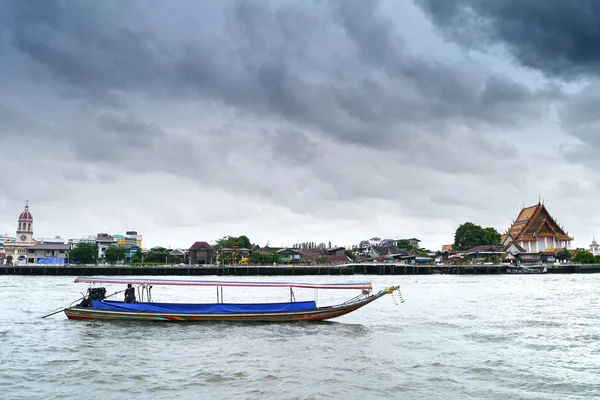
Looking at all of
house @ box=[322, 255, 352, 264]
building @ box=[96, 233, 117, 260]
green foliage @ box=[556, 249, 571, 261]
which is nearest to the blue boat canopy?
house @ box=[322, 255, 352, 264]

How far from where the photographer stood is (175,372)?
533 inches

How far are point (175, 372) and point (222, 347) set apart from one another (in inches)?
134

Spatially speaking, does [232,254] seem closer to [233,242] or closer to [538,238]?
[233,242]

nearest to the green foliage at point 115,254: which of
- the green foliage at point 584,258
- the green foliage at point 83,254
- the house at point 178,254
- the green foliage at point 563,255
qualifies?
the green foliage at point 83,254

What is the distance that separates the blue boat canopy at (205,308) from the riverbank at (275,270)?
59.3m

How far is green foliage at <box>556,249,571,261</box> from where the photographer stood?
101 metres

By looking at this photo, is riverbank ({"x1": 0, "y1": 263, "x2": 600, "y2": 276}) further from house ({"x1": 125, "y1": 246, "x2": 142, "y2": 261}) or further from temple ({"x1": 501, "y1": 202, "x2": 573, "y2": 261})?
house ({"x1": 125, "y1": 246, "x2": 142, "y2": 261})

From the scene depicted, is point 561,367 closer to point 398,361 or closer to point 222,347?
point 398,361

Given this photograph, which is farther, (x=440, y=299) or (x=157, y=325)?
(x=440, y=299)

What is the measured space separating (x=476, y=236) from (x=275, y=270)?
164 feet

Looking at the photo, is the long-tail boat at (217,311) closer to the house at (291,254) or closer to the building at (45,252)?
the house at (291,254)

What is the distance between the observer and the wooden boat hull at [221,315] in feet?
69.4

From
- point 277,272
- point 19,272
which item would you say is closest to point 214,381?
point 277,272

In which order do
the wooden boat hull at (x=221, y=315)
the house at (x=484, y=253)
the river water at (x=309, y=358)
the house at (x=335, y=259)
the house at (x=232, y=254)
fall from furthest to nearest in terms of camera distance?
the house at (x=335, y=259), the house at (x=484, y=253), the house at (x=232, y=254), the wooden boat hull at (x=221, y=315), the river water at (x=309, y=358)
